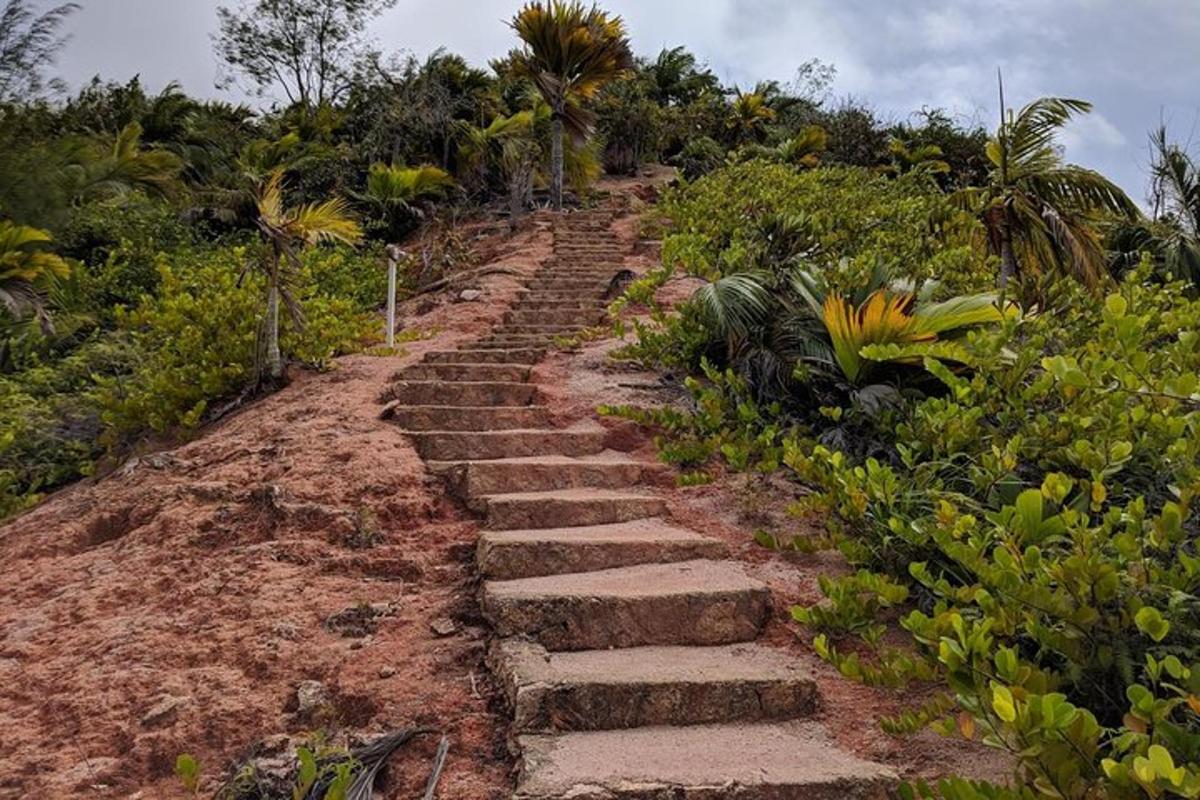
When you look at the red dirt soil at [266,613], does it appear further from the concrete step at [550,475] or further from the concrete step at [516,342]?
the concrete step at [516,342]

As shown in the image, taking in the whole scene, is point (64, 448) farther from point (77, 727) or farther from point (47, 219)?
point (47, 219)

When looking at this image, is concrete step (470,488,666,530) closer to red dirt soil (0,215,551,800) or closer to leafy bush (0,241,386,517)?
red dirt soil (0,215,551,800)

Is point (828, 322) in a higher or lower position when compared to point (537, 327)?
higher

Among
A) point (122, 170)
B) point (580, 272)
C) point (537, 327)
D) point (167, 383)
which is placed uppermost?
point (122, 170)

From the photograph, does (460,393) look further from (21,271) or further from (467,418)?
(21,271)

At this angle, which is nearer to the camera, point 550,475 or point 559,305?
point 550,475

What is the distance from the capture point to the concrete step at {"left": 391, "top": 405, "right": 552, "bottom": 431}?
14.8 ft

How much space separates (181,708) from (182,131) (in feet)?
56.8

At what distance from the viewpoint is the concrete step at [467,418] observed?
4.50 m

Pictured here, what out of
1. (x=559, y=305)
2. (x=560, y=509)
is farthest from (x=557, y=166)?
(x=560, y=509)

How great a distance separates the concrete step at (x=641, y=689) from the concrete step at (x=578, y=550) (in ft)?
1.65

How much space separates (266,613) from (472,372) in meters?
2.88

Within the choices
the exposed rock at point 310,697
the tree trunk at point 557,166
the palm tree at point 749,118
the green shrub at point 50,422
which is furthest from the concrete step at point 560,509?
the palm tree at point 749,118

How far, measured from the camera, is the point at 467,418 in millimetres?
4582
